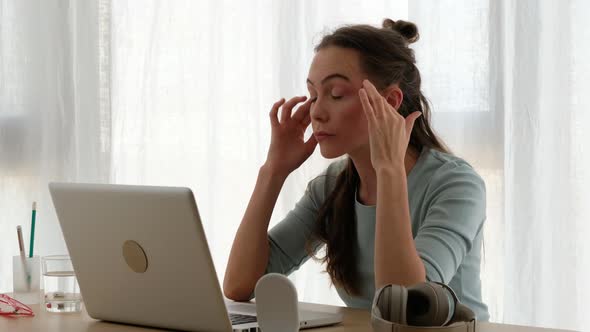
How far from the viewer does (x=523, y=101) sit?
2217mm

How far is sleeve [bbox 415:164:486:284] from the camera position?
1.58 metres

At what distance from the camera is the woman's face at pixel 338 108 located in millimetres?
1752

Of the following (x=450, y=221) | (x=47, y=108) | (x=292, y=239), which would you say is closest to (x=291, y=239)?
(x=292, y=239)

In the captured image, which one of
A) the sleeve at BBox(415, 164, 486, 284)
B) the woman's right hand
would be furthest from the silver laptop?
the woman's right hand

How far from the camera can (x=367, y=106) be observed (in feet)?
5.47

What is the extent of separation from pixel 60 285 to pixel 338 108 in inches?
24.9

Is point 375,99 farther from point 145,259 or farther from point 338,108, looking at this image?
point 145,259

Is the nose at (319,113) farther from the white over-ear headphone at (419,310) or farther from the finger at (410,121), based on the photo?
the white over-ear headphone at (419,310)

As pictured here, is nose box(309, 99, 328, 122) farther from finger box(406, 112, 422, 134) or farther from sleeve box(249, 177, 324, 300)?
sleeve box(249, 177, 324, 300)

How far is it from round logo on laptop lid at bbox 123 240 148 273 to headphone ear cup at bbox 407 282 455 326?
447mm

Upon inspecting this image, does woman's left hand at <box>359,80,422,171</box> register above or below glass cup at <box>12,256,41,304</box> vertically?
above

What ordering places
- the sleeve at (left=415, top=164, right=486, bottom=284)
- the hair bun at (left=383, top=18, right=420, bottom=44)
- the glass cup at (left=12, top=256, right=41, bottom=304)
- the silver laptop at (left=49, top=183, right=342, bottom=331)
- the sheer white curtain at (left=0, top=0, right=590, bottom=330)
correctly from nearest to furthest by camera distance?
the silver laptop at (left=49, top=183, right=342, bottom=331)
the sleeve at (left=415, top=164, right=486, bottom=284)
the glass cup at (left=12, top=256, right=41, bottom=304)
the hair bun at (left=383, top=18, right=420, bottom=44)
the sheer white curtain at (left=0, top=0, right=590, bottom=330)

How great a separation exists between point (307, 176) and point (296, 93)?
10.0 inches

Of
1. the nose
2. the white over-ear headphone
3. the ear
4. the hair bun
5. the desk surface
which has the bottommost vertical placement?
the desk surface
